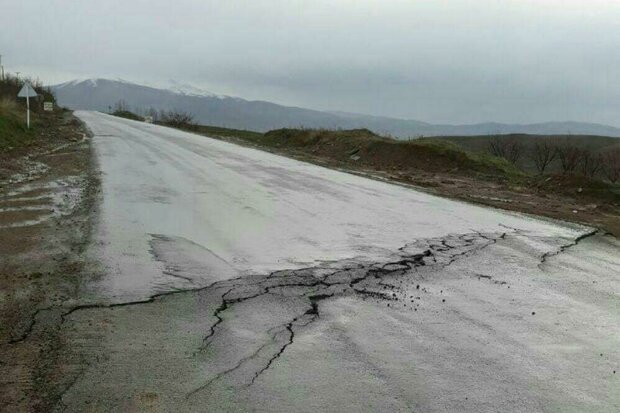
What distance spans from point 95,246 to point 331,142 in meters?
23.5

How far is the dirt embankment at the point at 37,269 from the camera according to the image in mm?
3527

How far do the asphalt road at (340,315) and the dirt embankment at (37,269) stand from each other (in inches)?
8.0

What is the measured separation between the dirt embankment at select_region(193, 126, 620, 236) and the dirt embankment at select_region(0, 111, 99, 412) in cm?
908

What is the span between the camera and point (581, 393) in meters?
3.70

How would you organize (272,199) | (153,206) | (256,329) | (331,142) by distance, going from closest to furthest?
1. (256,329)
2. (153,206)
3. (272,199)
4. (331,142)


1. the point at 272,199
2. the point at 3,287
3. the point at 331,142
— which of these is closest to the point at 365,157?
the point at 331,142

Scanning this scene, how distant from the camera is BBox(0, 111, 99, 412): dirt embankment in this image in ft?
11.6

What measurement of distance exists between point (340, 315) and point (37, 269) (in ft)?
11.0

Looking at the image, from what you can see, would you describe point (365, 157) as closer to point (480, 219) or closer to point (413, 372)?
point (480, 219)

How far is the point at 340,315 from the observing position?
496cm

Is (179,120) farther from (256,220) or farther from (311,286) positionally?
(311,286)

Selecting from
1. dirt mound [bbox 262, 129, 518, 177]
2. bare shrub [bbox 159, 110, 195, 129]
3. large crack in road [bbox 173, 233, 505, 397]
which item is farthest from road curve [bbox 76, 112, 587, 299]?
bare shrub [bbox 159, 110, 195, 129]

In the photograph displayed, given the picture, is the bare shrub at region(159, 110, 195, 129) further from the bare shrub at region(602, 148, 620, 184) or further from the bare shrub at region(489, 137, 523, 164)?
the bare shrub at region(602, 148, 620, 184)

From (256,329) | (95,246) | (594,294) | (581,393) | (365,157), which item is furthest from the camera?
(365,157)
